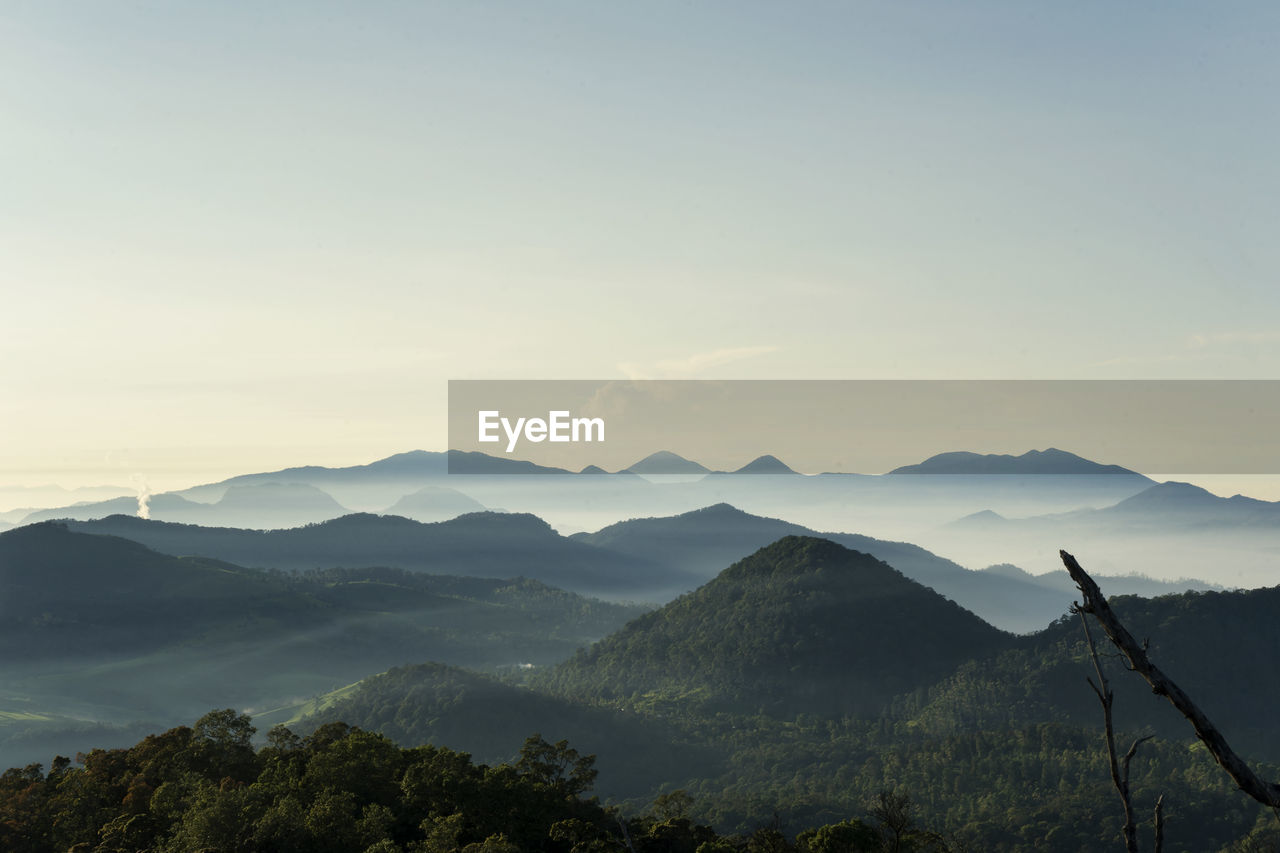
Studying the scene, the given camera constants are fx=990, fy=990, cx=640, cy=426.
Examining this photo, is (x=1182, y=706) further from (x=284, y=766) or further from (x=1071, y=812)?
(x=1071, y=812)

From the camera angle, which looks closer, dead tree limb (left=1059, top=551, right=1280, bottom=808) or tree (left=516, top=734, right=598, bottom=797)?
dead tree limb (left=1059, top=551, right=1280, bottom=808)

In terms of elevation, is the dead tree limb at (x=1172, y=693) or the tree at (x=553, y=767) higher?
the dead tree limb at (x=1172, y=693)

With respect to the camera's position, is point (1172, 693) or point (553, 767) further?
point (553, 767)

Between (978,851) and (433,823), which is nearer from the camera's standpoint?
(433,823)

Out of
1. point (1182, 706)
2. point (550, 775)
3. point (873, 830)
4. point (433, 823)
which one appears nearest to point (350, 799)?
point (433, 823)

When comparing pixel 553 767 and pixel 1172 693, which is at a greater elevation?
pixel 1172 693

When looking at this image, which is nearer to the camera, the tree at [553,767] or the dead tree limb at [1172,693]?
the dead tree limb at [1172,693]

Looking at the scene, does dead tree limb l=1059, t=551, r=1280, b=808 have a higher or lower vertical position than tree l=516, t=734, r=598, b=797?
higher

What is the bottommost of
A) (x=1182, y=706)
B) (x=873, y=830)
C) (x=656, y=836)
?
(x=656, y=836)
